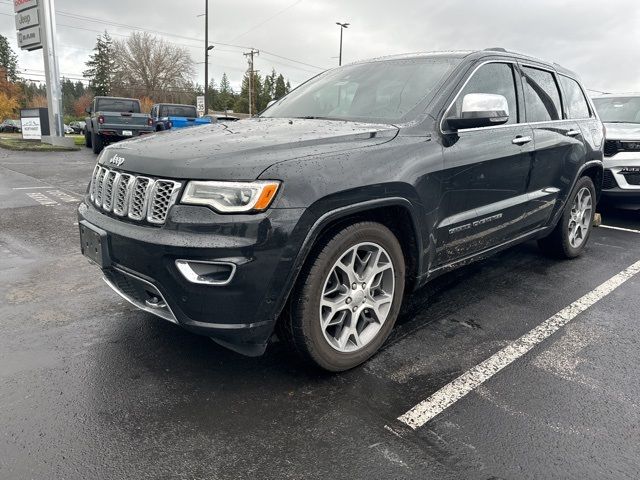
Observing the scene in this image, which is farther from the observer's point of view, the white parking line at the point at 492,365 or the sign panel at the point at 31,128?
the sign panel at the point at 31,128

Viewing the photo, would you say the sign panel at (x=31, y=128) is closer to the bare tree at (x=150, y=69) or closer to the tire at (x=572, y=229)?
the tire at (x=572, y=229)

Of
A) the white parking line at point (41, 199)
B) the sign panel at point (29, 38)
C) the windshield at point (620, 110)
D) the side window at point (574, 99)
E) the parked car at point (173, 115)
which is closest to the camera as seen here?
the side window at point (574, 99)

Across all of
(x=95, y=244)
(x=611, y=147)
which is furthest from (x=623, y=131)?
(x=95, y=244)

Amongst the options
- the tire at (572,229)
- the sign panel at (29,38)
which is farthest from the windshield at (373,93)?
the sign panel at (29,38)

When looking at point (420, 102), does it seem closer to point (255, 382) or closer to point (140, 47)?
point (255, 382)

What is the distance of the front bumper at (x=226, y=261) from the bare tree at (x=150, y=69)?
68.8 m

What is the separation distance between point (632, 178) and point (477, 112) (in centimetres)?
478

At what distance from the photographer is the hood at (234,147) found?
2361mm

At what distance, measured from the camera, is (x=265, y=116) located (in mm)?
3965

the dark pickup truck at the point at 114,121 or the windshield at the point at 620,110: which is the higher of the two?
the windshield at the point at 620,110

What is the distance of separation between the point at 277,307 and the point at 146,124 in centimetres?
1690

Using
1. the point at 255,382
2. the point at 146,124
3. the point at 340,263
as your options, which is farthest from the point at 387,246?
the point at 146,124

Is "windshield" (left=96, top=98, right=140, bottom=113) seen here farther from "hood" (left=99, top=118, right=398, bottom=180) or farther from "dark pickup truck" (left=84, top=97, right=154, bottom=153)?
"hood" (left=99, top=118, right=398, bottom=180)

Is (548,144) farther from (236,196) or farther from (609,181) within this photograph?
(609,181)
